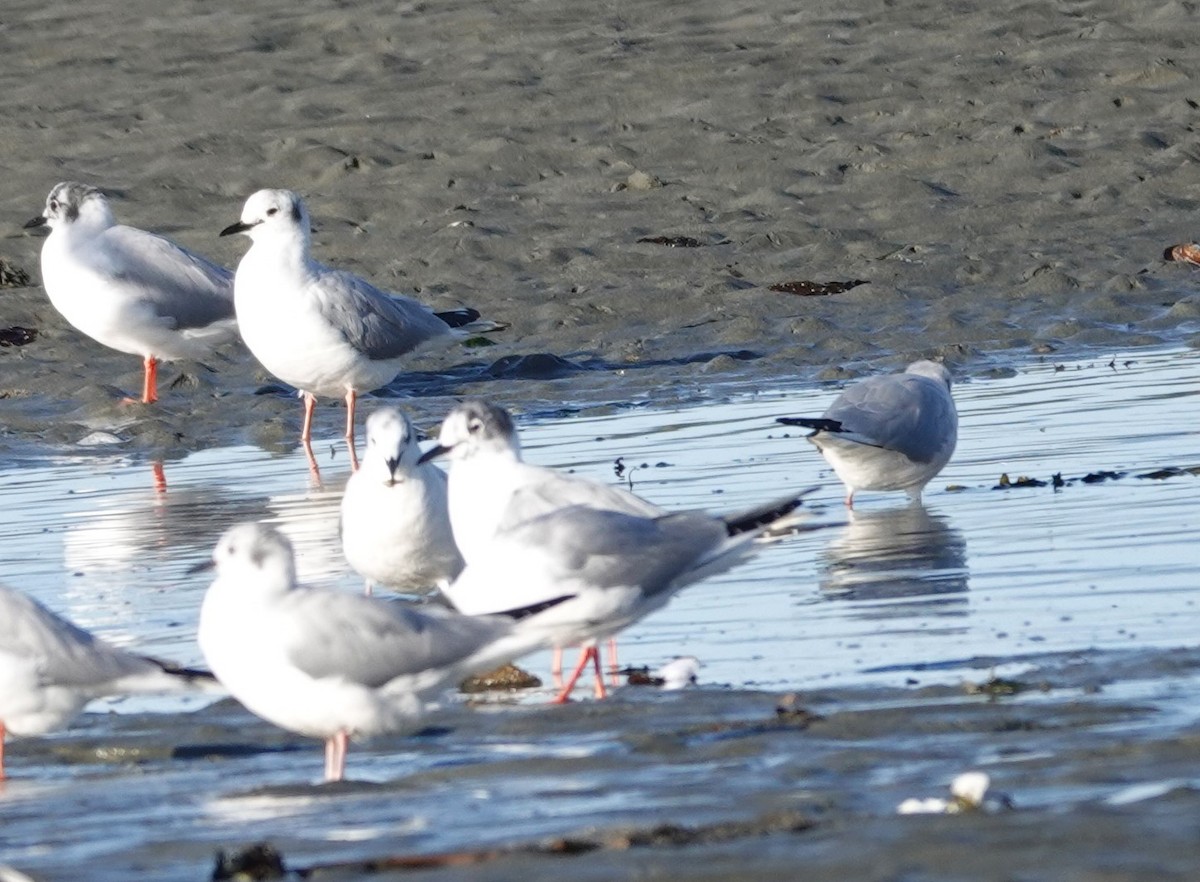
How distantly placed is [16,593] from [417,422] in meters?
6.11

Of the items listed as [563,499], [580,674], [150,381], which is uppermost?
[150,381]

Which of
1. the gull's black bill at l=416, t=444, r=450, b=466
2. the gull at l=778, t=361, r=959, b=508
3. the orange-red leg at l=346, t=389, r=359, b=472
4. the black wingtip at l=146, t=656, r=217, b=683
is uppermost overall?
the orange-red leg at l=346, t=389, r=359, b=472

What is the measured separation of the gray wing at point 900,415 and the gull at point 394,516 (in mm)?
2114

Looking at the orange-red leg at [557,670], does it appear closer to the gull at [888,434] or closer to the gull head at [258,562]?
the gull head at [258,562]

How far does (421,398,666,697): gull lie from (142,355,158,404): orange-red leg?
561 centimetres

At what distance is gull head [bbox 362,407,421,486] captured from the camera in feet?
25.4

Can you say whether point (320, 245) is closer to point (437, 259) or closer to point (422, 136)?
point (437, 259)

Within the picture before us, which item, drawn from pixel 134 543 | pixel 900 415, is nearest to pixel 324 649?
pixel 134 543

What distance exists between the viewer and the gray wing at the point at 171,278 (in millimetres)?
13539

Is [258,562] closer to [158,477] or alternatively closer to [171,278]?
[158,477]

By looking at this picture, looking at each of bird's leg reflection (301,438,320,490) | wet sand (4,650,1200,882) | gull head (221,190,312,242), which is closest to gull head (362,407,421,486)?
wet sand (4,650,1200,882)

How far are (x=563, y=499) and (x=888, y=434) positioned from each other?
235cm

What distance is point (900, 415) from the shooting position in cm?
946

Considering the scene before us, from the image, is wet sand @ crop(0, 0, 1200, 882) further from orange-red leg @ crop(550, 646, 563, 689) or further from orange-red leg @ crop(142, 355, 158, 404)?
orange-red leg @ crop(550, 646, 563, 689)
